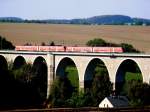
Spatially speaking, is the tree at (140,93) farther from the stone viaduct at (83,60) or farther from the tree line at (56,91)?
the stone viaduct at (83,60)

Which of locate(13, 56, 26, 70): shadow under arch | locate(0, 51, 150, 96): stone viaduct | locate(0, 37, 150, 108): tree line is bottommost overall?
locate(0, 37, 150, 108): tree line

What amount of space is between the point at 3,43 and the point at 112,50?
39.7 meters

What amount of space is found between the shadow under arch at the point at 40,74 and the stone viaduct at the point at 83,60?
580mm

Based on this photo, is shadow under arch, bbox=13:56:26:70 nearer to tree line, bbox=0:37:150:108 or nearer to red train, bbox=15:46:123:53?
red train, bbox=15:46:123:53

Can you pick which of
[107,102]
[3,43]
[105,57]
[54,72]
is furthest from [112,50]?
[3,43]

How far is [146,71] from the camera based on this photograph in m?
48.7

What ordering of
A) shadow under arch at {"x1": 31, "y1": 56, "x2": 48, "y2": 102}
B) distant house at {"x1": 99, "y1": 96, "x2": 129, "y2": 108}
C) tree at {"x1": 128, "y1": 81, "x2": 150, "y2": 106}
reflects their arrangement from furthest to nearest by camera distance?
shadow under arch at {"x1": 31, "y1": 56, "x2": 48, "y2": 102}, tree at {"x1": 128, "y1": 81, "x2": 150, "y2": 106}, distant house at {"x1": 99, "y1": 96, "x2": 129, "y2": 108}

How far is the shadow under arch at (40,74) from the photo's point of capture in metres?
59.2

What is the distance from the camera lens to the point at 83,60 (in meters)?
55.3

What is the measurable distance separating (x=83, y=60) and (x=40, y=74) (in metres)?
7.91

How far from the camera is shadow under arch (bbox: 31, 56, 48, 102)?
2332 inches

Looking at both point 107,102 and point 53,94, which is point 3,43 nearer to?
point 53,94

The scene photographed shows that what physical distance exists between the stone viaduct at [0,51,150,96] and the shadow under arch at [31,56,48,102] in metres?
0.58

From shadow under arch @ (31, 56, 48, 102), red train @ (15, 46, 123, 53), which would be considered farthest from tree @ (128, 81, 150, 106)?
shadow under arch @ (31, 56, 48, 102)
